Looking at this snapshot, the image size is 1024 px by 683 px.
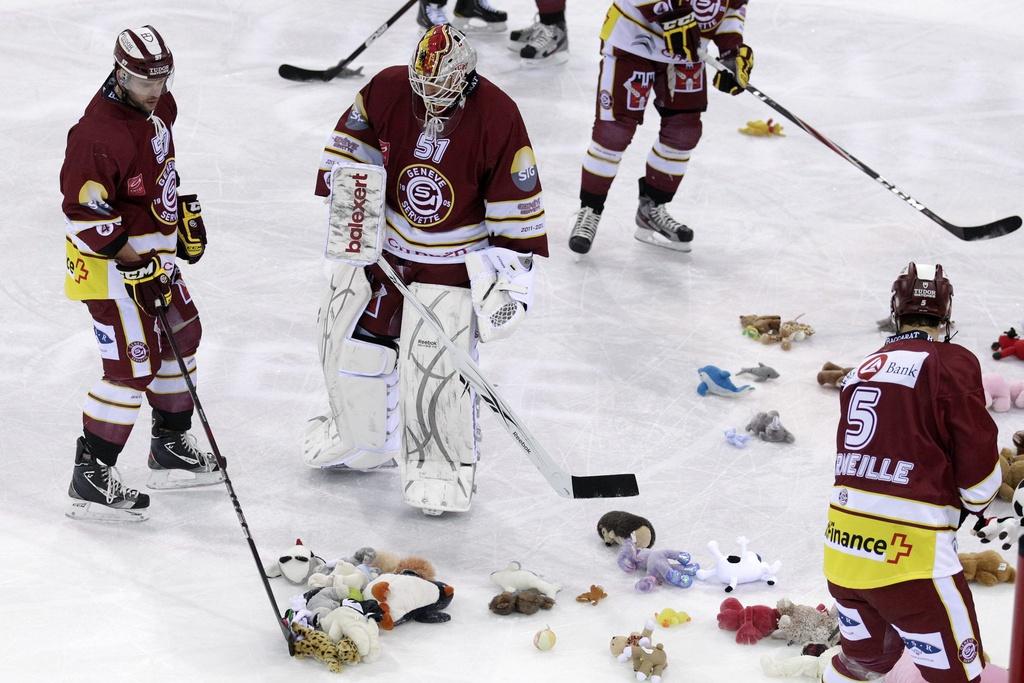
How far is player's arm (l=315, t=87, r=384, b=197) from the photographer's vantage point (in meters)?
3.86

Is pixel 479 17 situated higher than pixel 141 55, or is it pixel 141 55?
pixel 141 55

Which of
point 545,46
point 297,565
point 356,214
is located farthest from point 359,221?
point 545,46

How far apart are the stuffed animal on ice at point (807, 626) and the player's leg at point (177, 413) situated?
1.63m

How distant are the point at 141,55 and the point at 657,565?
185 cm

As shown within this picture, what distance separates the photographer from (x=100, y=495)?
151 inches

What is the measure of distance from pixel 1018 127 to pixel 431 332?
4.44 meters

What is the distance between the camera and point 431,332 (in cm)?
382

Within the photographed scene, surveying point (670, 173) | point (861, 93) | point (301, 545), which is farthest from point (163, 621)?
point (861, 93)

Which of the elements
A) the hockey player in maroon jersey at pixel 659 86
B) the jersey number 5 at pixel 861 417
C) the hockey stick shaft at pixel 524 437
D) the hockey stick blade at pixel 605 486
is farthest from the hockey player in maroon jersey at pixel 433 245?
the hockey player in maroon jersey at pixel 659 86

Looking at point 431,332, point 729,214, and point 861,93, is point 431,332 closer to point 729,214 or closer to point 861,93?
point 729,214

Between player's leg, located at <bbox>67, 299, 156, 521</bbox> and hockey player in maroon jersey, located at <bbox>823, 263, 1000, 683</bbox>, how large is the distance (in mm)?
1900

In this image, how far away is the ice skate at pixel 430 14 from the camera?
307 inches

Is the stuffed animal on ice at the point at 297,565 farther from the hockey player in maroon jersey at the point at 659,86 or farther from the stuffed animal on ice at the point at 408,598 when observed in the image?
the hockey player in maroon jersey at the point at 659,86

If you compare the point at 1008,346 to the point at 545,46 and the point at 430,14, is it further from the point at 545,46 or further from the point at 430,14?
the point at 430,14
